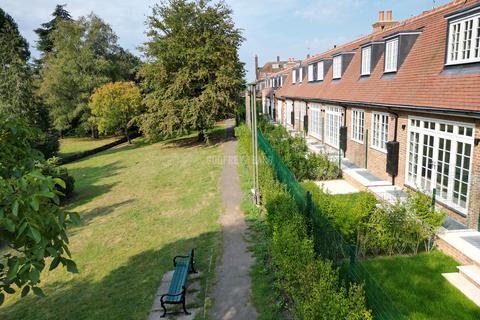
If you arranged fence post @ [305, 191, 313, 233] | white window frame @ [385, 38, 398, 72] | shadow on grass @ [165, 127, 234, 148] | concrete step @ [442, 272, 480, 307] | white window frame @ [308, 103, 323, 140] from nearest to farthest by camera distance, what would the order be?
concrete step @ [442, 272, 480, 307] < fence post @ [305, 191, 313, 233] < white window frame @ [385, 38, 398, 72] < white window frame @ [308, 103, 323, 140] < shadow on grass @ [165, 127, 234, 148]

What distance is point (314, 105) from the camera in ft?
79.0

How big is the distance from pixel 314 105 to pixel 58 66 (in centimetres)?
3357

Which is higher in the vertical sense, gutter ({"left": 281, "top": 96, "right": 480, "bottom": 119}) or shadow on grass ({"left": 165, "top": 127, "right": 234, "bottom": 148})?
gutter ({"left": 281, "top": 96, "right": 480, "bottom": 119})

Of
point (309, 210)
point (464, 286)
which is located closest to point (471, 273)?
point (464, 286)

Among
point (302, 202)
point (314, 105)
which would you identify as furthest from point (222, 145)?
point (302, 202)

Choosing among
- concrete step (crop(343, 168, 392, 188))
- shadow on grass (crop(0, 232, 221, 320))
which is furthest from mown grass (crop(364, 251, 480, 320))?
concrete step (crop(343, 168, 392, 188))

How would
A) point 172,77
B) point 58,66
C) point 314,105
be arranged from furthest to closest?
point 58,66, point 172,77, point 314,105

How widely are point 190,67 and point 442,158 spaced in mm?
22466

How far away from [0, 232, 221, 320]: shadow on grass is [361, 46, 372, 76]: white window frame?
11.7 meters

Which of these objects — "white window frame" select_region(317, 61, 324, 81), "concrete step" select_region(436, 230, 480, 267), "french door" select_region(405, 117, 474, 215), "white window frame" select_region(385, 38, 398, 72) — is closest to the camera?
"concrete step" select_region(436, 230, 480, 267)

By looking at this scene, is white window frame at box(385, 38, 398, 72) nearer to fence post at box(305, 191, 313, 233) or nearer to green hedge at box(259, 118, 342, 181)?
green hedge at box(259, 118, 342, 181)

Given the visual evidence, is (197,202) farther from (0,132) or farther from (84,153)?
(84,153)

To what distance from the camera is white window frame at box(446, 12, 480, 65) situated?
357 inches

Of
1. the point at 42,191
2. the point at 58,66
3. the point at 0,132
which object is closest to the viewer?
the point at 42,191
